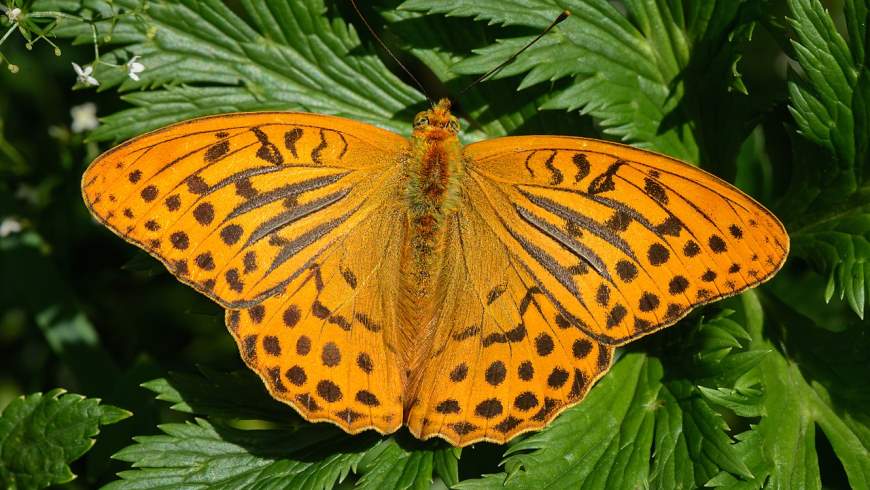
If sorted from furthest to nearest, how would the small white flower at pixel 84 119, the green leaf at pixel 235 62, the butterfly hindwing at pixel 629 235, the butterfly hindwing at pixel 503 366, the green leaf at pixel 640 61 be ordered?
the small white flower at pixel 84 119
the green leaf at pixel 235 62
the green leaf at pixel 640 61
the butterfly hindwing at pixel 503 366
the butterfly hindwing at pixel 629 235

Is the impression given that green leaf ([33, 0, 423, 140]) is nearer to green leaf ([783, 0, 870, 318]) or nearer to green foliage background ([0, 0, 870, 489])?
green foliage background ([0, 0, 870, 489])

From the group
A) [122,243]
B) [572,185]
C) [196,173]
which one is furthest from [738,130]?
[122,243]

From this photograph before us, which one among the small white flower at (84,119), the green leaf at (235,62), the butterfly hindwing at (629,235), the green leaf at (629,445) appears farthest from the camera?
the small white flower at (84,119)

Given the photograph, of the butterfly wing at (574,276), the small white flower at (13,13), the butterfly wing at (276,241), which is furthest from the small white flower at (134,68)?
the butterfly wing at (574,276)

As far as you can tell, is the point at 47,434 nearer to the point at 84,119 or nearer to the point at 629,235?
the point at 84,119

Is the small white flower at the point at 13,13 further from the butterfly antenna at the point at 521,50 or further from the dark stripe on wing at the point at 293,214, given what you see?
the butterfly antenna at the point at 521,50

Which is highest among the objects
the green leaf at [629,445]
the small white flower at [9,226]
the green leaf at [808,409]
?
the small white flower at [9,226]

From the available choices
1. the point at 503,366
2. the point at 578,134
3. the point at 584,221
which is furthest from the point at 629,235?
the point at 578,134

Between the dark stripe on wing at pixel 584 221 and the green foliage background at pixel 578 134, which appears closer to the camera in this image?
the dark stripe on wing at pixel 584 221
